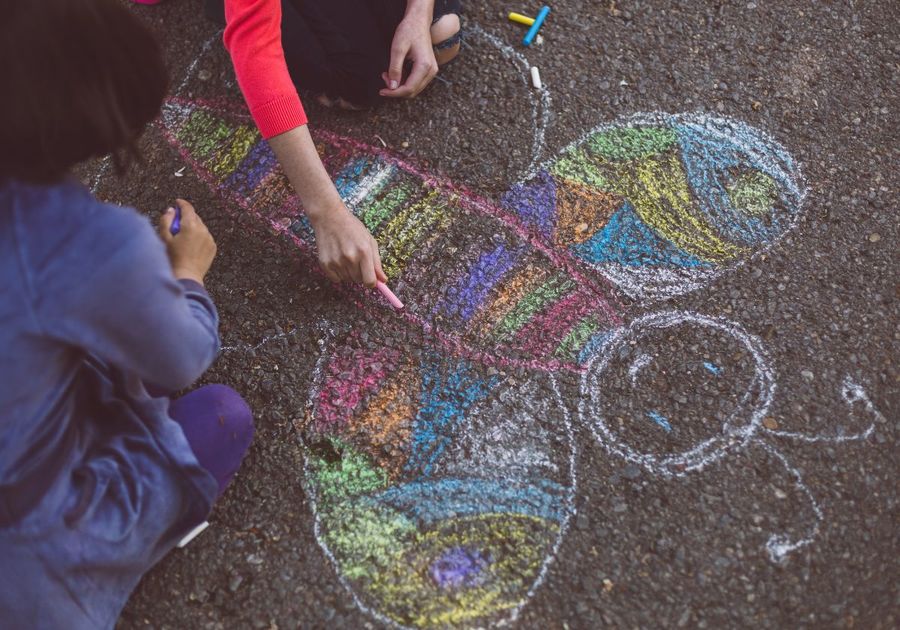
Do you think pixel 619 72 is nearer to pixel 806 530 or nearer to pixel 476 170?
pixel 476 170

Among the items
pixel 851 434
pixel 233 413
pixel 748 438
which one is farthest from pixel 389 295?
pixel 851 434

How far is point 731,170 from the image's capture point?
2.10 m

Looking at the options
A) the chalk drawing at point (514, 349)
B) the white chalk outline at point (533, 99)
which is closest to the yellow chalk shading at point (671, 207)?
the chalk drawing at point (514, 349)

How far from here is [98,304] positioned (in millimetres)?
1159

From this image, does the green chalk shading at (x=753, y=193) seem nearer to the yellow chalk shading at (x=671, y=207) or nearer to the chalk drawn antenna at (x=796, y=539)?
the yellow chalk shading at (x=671, y=207)

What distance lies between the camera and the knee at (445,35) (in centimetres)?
221

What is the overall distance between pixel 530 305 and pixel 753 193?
70 cm

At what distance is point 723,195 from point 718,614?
1.08m

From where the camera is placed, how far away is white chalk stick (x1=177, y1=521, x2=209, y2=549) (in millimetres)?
1735

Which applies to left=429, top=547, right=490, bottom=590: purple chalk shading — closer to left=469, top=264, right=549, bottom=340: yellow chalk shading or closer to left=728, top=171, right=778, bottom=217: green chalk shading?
left=469, top=264, right=549, bottom=340: yellow chalk shading

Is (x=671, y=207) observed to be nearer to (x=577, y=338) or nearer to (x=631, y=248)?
(x=631, y=248)

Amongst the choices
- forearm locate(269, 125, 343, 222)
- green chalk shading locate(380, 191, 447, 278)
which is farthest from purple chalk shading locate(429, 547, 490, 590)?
forearm locate(269, 125, 343, 222)

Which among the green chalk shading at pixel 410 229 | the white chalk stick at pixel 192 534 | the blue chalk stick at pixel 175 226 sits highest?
the blue chalk stick at pixel 175 226

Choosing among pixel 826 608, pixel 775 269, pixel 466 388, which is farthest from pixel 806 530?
pixel 466 388
